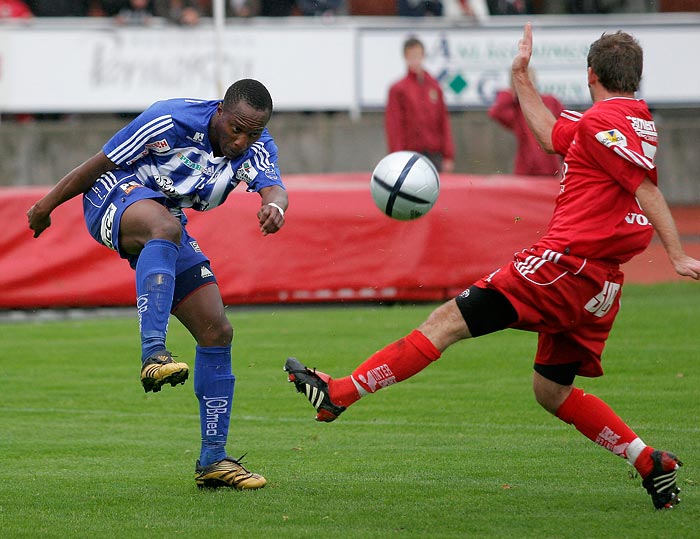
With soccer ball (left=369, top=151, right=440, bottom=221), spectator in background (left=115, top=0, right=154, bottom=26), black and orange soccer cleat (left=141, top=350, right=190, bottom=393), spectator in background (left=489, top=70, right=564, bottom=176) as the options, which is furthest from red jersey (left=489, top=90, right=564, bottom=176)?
black and orange soccer cleat (left=141, top=350, right=190, bottom=393)

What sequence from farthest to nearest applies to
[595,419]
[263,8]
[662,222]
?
1. [263,8]
2. [595,419]
3. [662,222]

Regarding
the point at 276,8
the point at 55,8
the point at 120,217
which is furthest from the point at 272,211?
the point at 276,8

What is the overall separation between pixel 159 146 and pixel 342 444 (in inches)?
92.9

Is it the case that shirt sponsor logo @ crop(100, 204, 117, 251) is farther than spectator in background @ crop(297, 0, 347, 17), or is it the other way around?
spectator in background @ crop(297, 0, 347, 17)

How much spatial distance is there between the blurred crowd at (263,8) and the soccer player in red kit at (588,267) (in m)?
14.1

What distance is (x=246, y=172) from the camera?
655 centimetres

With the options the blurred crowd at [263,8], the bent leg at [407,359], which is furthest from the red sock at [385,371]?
the blurred crowd at [263,8]

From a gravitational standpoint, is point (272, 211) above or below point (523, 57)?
below

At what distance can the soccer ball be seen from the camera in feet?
25.0

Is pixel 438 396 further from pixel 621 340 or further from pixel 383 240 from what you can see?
pixel 383 240

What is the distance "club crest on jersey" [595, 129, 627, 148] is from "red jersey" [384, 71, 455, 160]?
10.5 metres

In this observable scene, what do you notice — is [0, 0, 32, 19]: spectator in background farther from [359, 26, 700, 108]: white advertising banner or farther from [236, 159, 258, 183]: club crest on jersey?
[236, 159, 258, 183]: club crest on jersey

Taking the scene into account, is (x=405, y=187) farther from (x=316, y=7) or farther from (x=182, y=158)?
(x=316, y=7)

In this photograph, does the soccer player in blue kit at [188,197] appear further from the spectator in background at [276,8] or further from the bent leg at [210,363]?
the spectator in background at [276,8]
